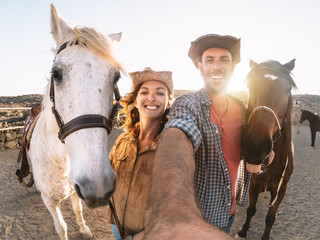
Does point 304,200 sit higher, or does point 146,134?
point 146,134

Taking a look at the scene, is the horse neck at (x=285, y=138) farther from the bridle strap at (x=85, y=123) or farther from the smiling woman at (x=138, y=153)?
the bridle strap at (x=85, y=123)

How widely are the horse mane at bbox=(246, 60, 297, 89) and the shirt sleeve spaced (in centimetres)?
112

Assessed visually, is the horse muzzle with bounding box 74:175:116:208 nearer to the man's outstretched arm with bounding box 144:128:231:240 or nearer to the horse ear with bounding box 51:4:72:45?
the man's outstretched arm with bounding box 144:128:231:240

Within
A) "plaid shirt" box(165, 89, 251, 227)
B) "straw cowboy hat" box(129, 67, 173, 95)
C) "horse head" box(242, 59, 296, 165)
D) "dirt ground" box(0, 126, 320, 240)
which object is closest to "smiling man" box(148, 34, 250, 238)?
"plaid shirt" box(165, 89, 251, 227)

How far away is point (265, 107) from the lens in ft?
5.07

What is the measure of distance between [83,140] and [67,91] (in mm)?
391

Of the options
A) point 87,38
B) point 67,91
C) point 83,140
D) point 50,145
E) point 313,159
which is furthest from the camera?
point 313,159

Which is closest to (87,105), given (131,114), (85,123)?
(85,123)

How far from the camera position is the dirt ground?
10.5 ft

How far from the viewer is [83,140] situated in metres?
1.13

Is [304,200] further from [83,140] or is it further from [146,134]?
[83,140]

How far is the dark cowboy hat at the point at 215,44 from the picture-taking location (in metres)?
1.44

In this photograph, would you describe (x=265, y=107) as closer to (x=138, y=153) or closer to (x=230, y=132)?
(x=230, y=132)

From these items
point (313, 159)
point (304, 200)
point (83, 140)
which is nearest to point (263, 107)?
point (83, 140)
